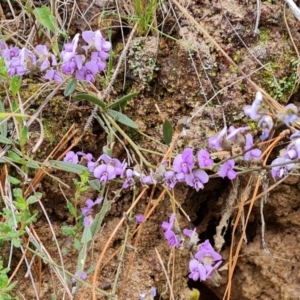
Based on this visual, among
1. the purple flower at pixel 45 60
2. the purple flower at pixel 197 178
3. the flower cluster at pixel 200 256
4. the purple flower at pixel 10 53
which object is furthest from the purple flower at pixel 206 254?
the purple flower at pixel 10 53

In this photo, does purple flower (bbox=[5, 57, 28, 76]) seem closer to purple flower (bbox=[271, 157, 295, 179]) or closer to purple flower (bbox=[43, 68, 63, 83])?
purple flower (bbox=[43, 68, 63, 83])

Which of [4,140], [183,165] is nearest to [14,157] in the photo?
[4,140]

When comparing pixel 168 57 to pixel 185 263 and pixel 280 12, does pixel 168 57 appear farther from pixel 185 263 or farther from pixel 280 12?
pixel 185 263

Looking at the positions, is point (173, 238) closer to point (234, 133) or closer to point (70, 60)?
point (234, 133)

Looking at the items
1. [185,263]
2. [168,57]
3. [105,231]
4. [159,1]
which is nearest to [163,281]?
[185,263]

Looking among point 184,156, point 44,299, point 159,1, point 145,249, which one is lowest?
point 44,299

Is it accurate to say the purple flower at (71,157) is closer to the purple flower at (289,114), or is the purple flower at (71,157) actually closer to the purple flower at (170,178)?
the purple flower at (170,178)
